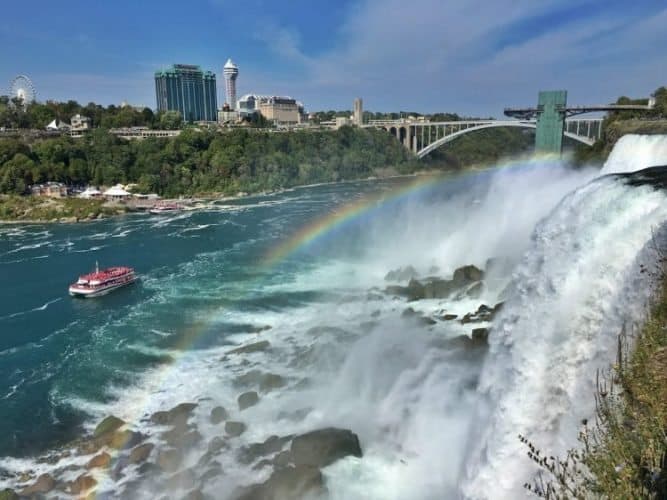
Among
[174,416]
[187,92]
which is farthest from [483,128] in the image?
[187,92]

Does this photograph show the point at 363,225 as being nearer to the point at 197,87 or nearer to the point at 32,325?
the point at 32,325

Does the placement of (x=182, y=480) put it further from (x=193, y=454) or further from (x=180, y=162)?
(x=180, y=162)

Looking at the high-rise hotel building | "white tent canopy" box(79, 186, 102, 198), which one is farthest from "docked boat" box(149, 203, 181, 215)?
the high-rise hotel building

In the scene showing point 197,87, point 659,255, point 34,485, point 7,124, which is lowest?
point 34,485

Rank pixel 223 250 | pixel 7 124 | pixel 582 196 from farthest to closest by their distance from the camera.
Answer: pixel 7 124 → pixel 223 250 → pixel 582 196

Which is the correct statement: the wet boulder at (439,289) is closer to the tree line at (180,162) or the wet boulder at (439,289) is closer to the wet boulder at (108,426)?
the wet boulder at (108,426)

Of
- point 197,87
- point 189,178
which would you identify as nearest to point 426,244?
point 189,178

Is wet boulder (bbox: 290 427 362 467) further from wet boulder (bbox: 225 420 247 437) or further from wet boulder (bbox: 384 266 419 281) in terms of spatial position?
wet boulder (bbox: 384 266 419 281)
